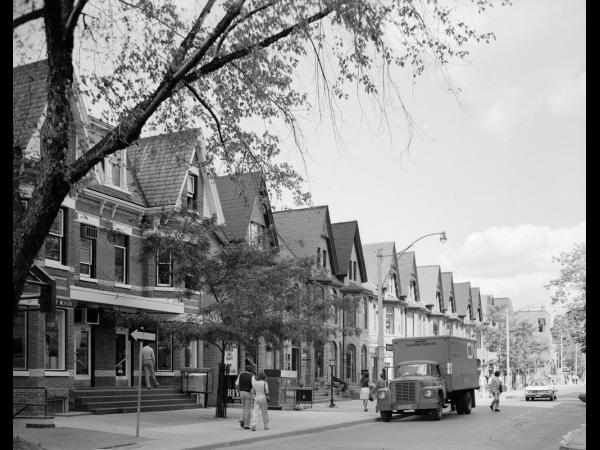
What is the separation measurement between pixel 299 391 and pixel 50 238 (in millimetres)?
12815

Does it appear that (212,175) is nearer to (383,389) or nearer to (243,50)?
(243,50)

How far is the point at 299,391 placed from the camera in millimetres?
32781

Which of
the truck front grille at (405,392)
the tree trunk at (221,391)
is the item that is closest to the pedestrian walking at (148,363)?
the tree trunk at (221,391)

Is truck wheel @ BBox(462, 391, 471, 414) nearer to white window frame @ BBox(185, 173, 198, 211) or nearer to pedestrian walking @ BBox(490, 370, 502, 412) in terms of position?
pedestrian walking @ BBox(490, 370, 502, 412)

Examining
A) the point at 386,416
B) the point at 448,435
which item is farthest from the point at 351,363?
the point at 448,435

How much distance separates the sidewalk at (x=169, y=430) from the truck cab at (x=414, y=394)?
107cm

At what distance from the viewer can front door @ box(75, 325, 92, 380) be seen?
90.6 ft

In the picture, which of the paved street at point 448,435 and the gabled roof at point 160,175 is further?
the gabled roof at point 160,175

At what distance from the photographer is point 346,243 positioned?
175 feet

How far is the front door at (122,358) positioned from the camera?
29.7 metres

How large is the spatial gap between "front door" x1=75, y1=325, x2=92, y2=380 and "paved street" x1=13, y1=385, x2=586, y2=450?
324 centimetres

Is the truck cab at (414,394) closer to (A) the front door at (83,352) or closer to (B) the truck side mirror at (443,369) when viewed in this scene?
(B) the truck side mirror at (443,369)

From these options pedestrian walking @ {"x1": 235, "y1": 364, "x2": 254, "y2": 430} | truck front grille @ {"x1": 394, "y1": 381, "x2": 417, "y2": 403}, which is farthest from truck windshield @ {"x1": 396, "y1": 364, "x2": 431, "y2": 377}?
pedestrian walking @ {"x1": 235, "y1": 364, "x2": 254, "y2": 430}
